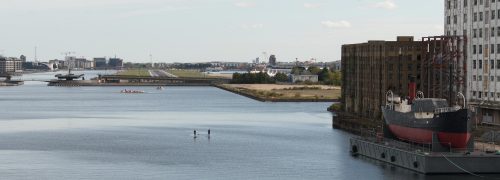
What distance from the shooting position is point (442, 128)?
78938mm

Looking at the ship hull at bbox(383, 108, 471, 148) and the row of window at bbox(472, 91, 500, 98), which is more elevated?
the row of window at bbox(472, 91, 500, 98)

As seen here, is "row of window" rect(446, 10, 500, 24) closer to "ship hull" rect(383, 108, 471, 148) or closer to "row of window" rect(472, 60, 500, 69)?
"row of window" rect(472, 60, 500, 69)

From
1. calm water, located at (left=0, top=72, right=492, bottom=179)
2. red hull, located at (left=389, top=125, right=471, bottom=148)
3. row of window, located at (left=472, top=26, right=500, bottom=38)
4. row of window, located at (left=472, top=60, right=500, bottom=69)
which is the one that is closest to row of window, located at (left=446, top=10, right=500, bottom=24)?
row of window, located at (left=472, top=26, right=500, bottom=38)

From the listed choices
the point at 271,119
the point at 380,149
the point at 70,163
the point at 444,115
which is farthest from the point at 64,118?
the point at 444,115

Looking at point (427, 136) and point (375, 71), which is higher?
point (375, 71)

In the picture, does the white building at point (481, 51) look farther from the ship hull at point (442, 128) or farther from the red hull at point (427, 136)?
the ship hull at point (442, 128)

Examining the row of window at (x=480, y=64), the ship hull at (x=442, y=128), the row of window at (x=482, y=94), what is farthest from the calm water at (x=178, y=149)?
the row of window at (x=480, y=64)

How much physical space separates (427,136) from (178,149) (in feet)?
112

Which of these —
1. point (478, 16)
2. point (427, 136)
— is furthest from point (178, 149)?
point (478, 16)

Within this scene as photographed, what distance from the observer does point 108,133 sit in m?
130

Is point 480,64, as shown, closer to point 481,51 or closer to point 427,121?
point 481,51

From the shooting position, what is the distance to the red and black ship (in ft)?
256

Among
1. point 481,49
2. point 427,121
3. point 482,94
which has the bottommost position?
point 427,121

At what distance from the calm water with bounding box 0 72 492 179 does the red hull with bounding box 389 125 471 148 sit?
10.7ft
